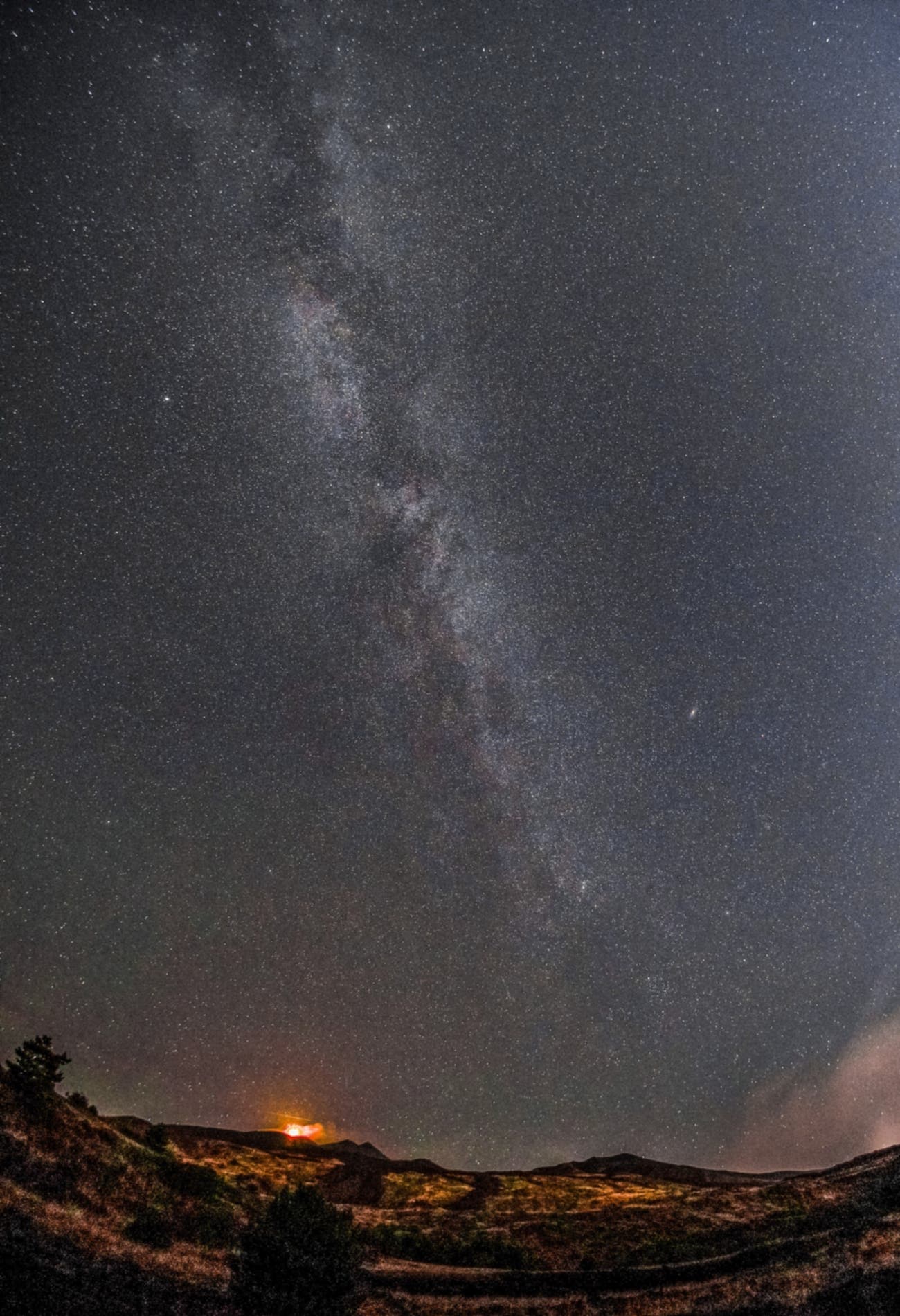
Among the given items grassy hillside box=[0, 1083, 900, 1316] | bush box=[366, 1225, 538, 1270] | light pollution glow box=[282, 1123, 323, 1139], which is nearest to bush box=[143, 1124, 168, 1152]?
grassy hillside box=[0, 1083, 900, 1316]

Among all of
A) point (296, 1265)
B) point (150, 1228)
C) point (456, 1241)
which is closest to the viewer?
point (296, 1265)

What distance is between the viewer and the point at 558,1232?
37875 mm

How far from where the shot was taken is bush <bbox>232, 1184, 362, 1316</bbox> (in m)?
22.4

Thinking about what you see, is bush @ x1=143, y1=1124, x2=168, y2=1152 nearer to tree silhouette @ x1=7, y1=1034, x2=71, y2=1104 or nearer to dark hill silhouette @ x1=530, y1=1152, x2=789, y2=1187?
tree silhouette @ x1=7, y1=1034, x2=71, y2=1104

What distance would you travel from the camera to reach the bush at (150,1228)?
25.9 meters

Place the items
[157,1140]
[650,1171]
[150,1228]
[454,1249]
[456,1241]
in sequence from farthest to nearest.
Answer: [650,1171], [157,1140], [456,1241], [454,1249], [150,1228]

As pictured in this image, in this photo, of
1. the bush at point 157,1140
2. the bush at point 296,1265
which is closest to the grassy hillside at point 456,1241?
the bush at point 296,1265

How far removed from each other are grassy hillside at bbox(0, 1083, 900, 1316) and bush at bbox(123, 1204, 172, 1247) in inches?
3.5

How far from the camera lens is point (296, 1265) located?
2323 centimetres

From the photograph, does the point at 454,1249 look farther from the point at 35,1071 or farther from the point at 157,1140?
the point at 35,1071

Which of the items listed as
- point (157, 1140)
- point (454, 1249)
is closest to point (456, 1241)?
point (454, 1249)

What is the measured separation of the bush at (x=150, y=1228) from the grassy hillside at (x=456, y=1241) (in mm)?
89

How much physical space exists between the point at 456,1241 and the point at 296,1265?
18513 millimetres

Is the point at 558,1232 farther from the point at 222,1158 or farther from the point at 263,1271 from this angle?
the point at 222,1158
